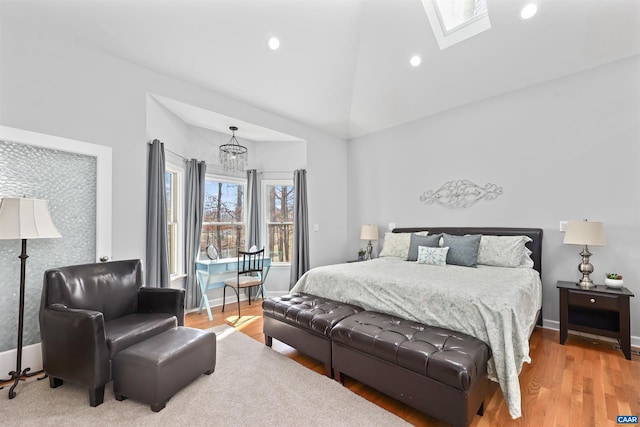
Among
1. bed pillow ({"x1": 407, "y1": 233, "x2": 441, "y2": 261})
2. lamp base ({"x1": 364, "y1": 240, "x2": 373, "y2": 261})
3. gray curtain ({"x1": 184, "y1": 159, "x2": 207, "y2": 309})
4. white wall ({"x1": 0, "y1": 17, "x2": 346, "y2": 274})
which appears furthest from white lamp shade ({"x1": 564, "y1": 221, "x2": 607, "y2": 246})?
gray curtain ({"x1": 184, "y1": 159, "x2": 207, "y2": 309})

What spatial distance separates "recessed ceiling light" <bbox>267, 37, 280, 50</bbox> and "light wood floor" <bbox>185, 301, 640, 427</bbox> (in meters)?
3.35

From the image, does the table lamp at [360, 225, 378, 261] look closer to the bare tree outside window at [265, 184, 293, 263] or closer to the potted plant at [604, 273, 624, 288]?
the bare tree outside window at [265, 184, 293, 263]

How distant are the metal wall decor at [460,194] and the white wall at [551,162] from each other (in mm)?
73

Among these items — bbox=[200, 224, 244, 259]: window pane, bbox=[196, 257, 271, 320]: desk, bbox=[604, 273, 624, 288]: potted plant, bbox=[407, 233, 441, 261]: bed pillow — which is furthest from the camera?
bbox=[200, 224, 244, 259]: window pane

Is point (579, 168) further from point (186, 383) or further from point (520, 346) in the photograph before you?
point (186, 383)

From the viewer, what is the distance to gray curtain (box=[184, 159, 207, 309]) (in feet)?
13.6

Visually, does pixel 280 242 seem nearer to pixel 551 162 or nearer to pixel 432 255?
pixel 432 255

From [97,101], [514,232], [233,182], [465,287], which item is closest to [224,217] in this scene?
[233,182]

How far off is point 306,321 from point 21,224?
223 cm

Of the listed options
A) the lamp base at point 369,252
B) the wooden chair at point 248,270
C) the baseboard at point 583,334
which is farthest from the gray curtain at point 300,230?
the baseboard at point 583,334

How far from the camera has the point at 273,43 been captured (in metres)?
3.46

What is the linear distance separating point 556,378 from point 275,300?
2453 millimetres

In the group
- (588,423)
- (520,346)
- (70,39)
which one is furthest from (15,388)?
(588,423)

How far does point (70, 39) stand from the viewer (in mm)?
2732
